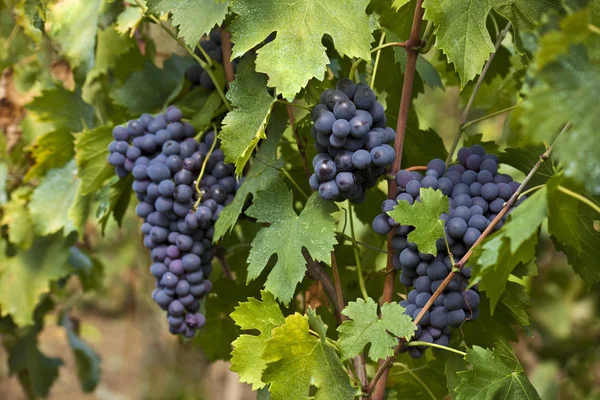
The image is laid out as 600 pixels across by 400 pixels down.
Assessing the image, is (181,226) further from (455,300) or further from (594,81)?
(594,81)

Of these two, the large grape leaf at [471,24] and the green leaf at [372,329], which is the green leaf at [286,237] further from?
Result: the large grape leaf at [471,24]

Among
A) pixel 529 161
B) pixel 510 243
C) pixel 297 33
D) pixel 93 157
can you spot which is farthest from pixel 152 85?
pixel 510 243

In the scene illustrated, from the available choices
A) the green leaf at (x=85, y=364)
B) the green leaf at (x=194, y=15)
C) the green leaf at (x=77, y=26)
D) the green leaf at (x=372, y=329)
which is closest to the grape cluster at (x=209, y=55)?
the green leaf at (x=194, y=15)

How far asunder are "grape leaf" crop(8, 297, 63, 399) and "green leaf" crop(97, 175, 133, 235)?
75cm

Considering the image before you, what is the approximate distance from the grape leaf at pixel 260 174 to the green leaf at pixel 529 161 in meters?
0.35

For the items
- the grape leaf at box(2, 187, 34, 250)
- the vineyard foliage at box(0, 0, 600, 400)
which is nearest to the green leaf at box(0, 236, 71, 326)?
the grape leaf at box(2, 187, 34, 250)

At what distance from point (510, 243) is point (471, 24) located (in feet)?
1.16

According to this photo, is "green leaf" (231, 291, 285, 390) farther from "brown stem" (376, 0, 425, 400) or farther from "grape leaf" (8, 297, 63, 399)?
"grape leaf" (8, 297, 63, 399)

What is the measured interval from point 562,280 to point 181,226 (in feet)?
7.30

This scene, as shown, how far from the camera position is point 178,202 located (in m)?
1.17

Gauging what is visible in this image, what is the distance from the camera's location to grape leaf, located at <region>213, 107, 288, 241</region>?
42.7 inches

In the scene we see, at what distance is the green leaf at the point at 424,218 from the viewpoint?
940 mm

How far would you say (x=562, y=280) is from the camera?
116 inches

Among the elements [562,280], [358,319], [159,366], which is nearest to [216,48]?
[358,319]
